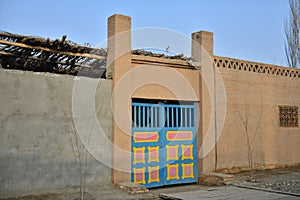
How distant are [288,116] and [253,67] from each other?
233 centimetres

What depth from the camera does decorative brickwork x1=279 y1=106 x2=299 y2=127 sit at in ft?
37.2

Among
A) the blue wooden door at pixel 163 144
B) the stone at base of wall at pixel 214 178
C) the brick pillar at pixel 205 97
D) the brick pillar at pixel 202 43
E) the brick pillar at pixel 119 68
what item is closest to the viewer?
the brick pillar at pixel 119 68

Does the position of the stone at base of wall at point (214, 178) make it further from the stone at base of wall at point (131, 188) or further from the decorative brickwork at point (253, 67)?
the decorative brickwork at point (253, 67)

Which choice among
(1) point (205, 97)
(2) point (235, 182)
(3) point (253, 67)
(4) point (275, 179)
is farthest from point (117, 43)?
(4) point (275, 179)

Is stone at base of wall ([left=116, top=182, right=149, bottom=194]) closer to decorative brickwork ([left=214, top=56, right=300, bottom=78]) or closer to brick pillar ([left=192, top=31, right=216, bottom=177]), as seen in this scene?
brick pillar ([left=192, top=31, right=216, bottom=177])

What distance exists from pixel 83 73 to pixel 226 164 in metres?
4.72

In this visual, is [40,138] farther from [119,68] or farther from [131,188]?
[119,68]

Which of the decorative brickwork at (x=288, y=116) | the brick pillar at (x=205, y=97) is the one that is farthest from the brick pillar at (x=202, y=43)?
the decorative brickwork at (x=288, y=116)

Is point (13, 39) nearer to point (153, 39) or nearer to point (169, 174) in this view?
point (153, 39)

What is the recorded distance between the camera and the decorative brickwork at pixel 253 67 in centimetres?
987

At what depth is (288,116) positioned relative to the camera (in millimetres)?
11562

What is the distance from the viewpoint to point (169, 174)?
28.5 ft

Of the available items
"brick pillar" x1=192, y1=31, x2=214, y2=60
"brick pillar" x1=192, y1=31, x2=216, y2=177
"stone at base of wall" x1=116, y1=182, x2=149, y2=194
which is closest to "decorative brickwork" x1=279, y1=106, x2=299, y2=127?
"brick pillar" x1=192, y1=31, x2=216, y2=177

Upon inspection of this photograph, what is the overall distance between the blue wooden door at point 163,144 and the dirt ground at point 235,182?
0.35m
